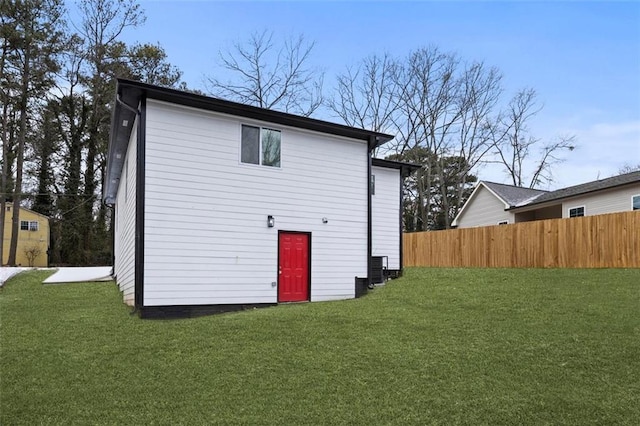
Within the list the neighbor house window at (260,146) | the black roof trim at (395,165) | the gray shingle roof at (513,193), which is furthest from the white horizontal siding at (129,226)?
the gray shingle roof at (513,193)

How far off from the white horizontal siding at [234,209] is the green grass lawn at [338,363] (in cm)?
110

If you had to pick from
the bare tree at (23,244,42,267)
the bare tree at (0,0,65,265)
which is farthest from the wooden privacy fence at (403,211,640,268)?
the bare tree at (23,244,42,267)

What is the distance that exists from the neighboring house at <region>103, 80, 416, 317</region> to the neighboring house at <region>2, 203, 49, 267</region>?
2270 centimetres

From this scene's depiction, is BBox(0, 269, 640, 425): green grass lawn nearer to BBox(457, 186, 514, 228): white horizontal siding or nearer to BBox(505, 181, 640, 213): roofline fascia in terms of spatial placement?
BBox(505, 181, 640, 213): roofline fascia

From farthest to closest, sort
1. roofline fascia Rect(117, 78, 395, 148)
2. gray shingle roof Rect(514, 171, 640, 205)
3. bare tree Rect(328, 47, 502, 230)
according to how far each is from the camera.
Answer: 1. bare tree Rect(328, 47, 502, 230)
2. gray shingle roof Rect(514, 171, 640, 205)
3. roofline fascia Rect(117, 78, 395, 148)

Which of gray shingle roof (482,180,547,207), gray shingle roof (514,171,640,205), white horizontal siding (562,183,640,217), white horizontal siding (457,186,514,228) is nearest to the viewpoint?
white horizontal siding (562,183,640,217)

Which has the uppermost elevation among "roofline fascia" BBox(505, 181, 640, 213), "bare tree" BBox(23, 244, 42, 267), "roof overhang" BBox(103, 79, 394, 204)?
"roof overhang" BBox(103, 79, 394, 204)

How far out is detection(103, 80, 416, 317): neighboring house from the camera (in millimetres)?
9094

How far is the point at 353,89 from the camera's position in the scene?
99.1 ft

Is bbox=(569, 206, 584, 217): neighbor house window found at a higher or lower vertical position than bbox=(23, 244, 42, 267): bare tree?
higher

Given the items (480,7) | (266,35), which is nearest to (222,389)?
(480,7)

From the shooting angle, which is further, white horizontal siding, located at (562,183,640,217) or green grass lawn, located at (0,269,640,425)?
white horizontal siding, located at (562,183,640,217)

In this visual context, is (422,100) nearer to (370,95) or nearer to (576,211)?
(370,95)

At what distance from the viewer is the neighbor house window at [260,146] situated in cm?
1040
